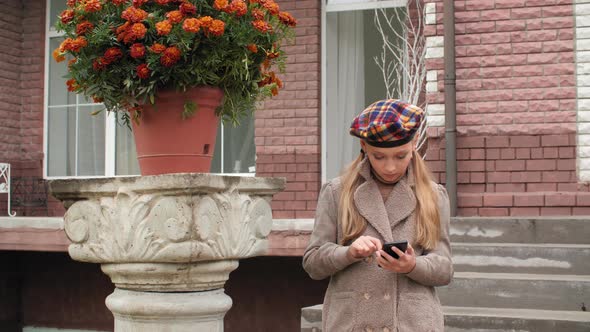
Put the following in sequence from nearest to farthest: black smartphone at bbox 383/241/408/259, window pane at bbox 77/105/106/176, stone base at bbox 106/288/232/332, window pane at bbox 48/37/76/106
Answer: black smartphone at bbox 383/241/408/259 < stone base at bbox 106/288/232/332 < window pane at bbox 77/105/106/176 < window pane at bbox 48/37/76/106

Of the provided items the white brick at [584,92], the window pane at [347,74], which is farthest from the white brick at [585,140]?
the window pane at [347,74]

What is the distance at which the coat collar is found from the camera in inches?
111

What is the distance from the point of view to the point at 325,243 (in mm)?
2855

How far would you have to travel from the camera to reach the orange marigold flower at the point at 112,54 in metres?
3.57

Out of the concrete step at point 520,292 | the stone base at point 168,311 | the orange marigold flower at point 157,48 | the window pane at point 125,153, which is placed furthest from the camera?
the window pane at point 125,153

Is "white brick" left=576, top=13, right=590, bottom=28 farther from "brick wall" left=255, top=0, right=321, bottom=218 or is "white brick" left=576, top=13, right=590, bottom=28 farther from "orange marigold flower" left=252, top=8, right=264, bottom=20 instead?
"orange marigold flower" left=252, top=8, right=264, bottom=20

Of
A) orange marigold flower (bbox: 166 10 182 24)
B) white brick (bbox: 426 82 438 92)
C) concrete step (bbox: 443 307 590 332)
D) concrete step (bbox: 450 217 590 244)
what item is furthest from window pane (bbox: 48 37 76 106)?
orange marigold flower (bbox: 166 10 182 24)

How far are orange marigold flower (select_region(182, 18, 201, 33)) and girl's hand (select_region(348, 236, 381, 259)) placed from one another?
4.21ft

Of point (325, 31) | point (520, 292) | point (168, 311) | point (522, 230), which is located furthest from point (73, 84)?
point (325, 31)

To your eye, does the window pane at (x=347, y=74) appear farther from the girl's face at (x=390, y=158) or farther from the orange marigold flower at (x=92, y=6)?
the girl's face at (x=390, y=158)

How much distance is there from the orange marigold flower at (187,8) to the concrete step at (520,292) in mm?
2658

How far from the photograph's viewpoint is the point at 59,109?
34.6ft

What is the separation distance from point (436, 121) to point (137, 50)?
413 cm

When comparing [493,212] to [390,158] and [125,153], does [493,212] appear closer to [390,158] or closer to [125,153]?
[390,158]
